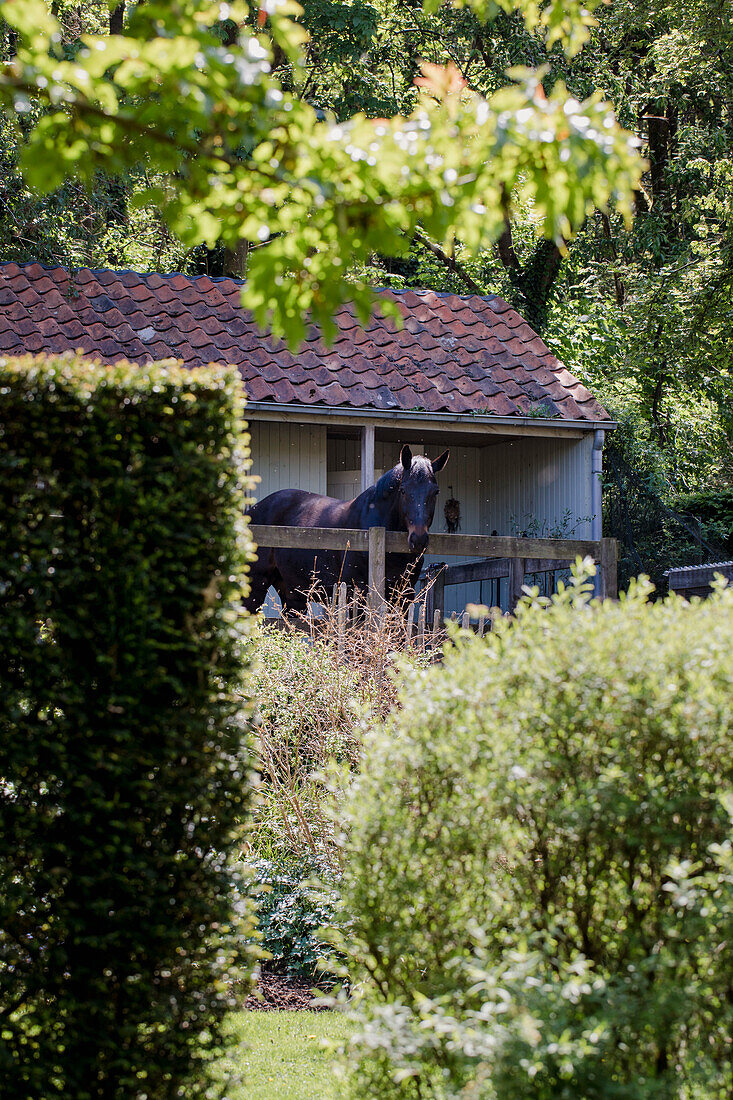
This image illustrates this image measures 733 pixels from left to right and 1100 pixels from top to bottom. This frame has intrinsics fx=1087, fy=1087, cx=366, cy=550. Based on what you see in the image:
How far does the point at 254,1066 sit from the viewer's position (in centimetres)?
530

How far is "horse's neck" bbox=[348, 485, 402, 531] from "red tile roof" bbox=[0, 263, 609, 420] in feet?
9.00

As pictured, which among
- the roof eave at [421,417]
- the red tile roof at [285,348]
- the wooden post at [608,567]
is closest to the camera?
the wooden post at [608,567]

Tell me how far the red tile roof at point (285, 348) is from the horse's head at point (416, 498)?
342cm

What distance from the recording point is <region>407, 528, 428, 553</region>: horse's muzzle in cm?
1073

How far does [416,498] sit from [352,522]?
140 centimetres

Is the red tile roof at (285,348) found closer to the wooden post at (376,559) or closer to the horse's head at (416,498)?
the horse's head at (416,498)

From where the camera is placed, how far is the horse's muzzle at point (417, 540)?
1073 centimetres

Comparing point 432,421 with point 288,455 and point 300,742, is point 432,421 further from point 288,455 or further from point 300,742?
point 300,742

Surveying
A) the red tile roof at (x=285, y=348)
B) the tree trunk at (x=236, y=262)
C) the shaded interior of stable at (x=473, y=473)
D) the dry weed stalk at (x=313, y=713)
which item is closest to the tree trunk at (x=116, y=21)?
the tree trunk at (x=236, y=262)

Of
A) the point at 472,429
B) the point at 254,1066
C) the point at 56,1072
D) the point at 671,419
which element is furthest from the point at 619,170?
the point at 671,419

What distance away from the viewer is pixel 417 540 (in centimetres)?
1074

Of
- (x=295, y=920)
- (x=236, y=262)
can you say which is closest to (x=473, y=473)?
(x=236, y=262)

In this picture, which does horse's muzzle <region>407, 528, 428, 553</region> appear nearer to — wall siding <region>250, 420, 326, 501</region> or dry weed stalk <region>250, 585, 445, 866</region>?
dry weed stalk <region>250, 585, 445, 866</region>

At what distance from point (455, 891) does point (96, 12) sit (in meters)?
25.1
